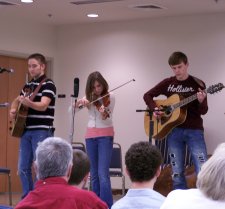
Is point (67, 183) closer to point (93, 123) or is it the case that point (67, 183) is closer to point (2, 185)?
point (93, 123)

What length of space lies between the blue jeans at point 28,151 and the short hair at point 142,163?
2814 mm

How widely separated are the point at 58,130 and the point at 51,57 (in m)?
1.18

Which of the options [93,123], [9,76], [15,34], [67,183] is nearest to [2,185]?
[9,76]

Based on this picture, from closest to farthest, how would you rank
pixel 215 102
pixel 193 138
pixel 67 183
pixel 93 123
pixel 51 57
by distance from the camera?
pixel 67 183 → pixel 193 138 → pixel 93 123 → pixel 215 102 → pixel 51 57

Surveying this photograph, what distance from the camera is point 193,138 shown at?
5.51 metres

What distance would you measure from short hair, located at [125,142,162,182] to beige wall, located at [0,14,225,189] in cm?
510

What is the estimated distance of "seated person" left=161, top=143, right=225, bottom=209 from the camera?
2.13 m

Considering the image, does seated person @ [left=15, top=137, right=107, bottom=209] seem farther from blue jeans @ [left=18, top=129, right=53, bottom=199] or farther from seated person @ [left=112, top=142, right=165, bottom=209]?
blue jeans @ [left=18, top=129, right=53, bottom=199]

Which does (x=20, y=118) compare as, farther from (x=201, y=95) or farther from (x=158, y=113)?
(x=201, y=95)

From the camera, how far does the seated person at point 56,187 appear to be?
253cm

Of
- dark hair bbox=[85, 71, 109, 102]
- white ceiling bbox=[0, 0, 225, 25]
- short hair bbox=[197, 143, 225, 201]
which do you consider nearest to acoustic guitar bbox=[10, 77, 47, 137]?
dark hair bbox=[85, 71, 109, 102]

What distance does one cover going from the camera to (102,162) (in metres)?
5.75

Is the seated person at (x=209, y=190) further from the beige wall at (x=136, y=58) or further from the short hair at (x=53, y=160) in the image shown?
the beige wall at (x=136, y=58)

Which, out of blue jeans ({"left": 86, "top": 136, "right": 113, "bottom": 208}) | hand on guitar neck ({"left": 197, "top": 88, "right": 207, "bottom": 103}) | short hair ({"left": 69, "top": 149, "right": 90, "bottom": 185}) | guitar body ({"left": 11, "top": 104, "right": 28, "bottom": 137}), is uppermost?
hand on guitar neck ({"left": 197, "top": 88, "right": 207, "bottom": 103})
